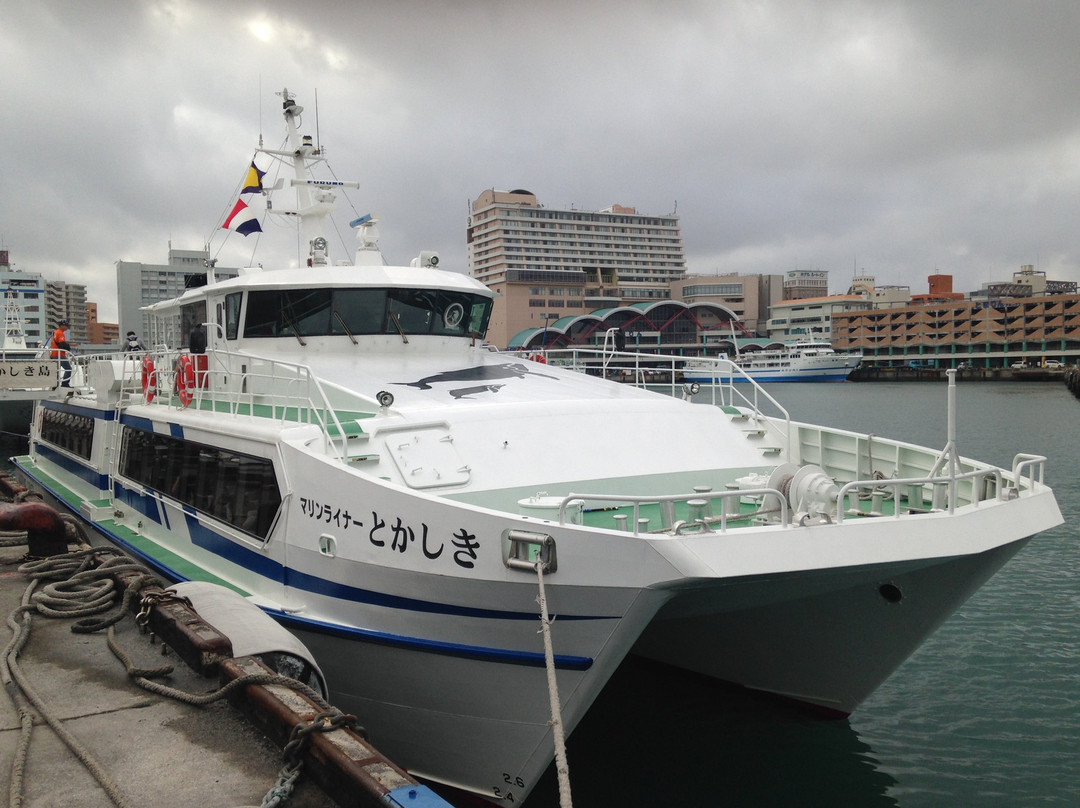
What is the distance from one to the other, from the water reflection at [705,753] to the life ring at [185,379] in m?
5.76

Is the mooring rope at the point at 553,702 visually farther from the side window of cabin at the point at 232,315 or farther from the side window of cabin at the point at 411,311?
the side window of cabin at the point at 232,315

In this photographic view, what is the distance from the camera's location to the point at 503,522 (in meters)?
5.18

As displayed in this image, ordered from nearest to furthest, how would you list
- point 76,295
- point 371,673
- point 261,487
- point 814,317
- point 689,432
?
point 371,673, point 261,487, point 689,432, point 814,317, point 76,295

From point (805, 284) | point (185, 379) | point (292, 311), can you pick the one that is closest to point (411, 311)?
point (292, 311)

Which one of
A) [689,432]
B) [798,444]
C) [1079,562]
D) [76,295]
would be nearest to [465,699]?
[689,432]

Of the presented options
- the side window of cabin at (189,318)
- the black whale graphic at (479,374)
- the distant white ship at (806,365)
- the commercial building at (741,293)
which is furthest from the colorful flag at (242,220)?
the commercial building at (741,293)

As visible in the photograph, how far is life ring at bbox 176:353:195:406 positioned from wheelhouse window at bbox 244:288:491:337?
28.5 inches

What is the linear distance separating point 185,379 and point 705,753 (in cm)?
696

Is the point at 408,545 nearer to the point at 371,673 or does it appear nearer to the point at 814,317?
the point at 371,673

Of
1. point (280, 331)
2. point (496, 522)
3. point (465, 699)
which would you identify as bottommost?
point (465, 699)

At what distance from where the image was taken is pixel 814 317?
4796 inches

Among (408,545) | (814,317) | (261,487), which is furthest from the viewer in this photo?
(814,317)

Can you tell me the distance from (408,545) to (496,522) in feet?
2.64

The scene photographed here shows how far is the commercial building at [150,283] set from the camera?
1184cm
